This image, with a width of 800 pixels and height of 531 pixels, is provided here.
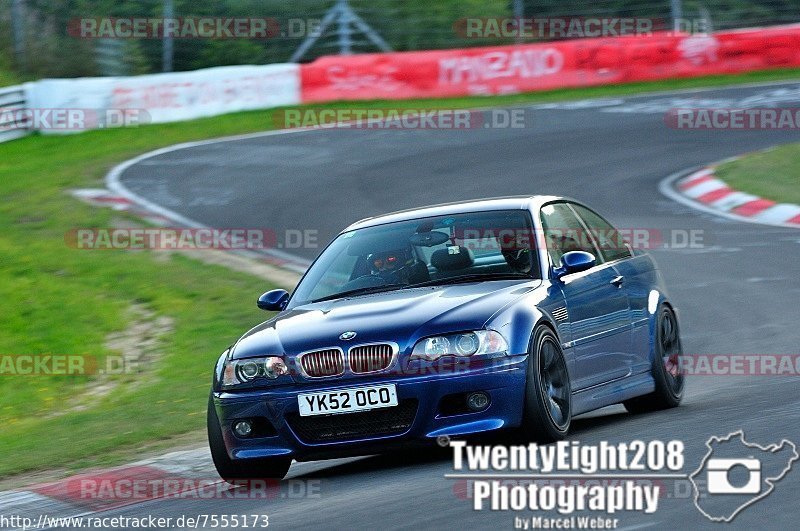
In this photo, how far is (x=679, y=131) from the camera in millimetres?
22469

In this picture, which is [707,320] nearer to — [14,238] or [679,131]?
[14,238]

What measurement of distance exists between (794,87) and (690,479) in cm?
2076

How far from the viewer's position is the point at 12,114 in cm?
2414

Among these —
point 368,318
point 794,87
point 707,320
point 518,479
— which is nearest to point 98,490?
point 368,318

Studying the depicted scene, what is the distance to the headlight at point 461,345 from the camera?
6.83 metres

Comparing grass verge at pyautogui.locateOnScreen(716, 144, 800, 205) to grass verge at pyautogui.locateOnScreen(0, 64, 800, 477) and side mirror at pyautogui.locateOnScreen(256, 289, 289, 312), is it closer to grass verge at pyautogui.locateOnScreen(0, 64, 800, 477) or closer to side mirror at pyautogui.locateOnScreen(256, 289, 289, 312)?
grass verge at pyautogui.locateOnScreen(0, 64, 800, 477)

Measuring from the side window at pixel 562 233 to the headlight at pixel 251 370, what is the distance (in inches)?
68.0
